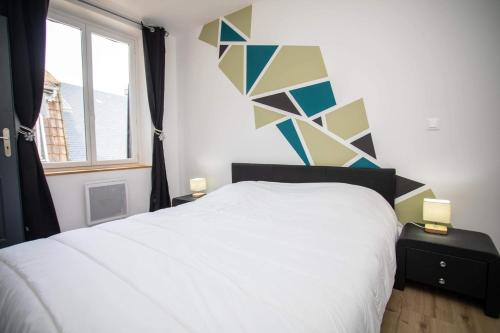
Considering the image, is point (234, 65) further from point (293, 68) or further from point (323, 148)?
point (323, 148)

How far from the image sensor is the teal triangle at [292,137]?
8.36 feet

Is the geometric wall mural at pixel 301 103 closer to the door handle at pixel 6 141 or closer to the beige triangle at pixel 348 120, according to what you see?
the beige triangle at pixel 348 120

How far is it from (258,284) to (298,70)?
2.16 m

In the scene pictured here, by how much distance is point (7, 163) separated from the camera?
2064mm

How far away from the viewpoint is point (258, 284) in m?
0.92

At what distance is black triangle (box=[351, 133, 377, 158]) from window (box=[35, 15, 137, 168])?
2729 millimetres

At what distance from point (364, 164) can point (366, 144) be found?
0.59 ft

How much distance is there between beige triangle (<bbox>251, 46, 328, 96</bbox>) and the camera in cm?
242

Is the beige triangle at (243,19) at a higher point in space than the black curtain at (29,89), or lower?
higher

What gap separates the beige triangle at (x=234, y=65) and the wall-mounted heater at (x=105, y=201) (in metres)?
1.79

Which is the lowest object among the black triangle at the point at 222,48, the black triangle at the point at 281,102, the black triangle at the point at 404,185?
the black triangle at the point at 404,185

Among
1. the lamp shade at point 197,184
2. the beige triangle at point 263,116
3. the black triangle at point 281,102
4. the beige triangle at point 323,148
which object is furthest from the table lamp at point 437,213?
the lamp shade at point 197,184

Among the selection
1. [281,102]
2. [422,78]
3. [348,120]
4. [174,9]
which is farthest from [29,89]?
[422,78]

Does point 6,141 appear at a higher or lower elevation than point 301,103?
lower
